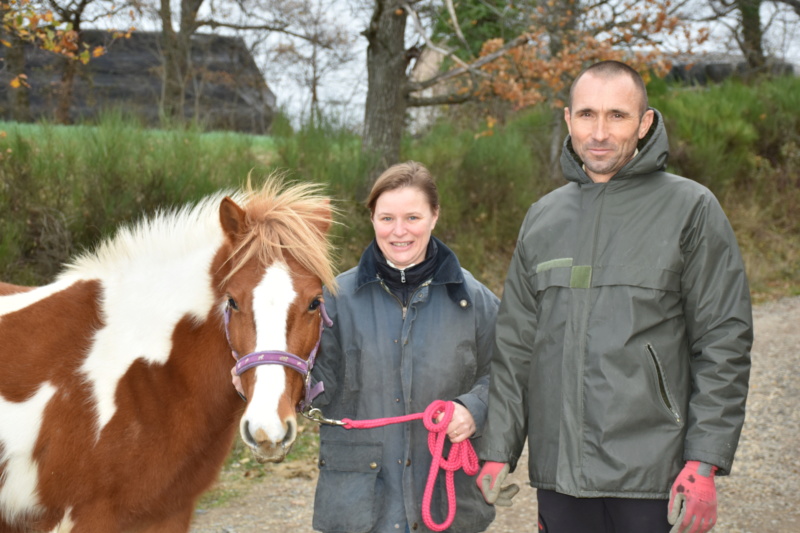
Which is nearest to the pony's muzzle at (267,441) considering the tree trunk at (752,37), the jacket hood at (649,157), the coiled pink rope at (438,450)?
the coiled pink rope at (438,450)

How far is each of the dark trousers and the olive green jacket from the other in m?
0.08

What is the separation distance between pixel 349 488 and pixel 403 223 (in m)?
0.91

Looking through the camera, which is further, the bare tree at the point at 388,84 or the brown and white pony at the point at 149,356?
the bare tree at the point at 388,84

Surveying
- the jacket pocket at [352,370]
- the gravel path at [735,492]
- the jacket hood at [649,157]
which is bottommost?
the gravel path at [735,492]

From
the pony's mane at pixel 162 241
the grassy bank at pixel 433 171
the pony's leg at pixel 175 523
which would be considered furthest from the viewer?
the grassy bank at pixel 433 171

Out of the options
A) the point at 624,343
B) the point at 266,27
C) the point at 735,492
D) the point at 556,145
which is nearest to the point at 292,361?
the point at 624,343

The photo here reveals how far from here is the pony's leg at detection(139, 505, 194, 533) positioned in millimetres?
2725

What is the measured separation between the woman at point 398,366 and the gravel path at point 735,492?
6.59 ft

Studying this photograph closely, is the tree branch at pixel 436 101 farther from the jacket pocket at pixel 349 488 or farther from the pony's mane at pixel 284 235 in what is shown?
the jacket pocket at pixel 349 488

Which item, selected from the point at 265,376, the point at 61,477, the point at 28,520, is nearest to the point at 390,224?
the point at 265,376

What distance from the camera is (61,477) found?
101 inches

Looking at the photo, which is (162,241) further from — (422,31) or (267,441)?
(422,31)

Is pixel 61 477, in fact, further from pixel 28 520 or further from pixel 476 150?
pixel 476 150

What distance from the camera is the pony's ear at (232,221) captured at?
262cm
